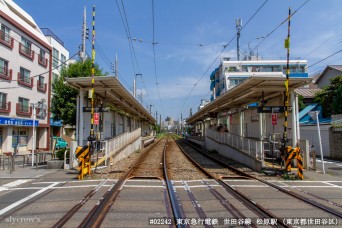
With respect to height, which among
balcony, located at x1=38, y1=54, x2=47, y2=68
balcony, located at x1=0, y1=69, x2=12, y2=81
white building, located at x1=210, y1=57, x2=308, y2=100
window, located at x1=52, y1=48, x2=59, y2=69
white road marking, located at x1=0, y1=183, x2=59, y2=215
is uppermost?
white building, located at x1=210, y1=57, x2=308, y2=100

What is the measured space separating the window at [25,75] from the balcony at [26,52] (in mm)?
1372

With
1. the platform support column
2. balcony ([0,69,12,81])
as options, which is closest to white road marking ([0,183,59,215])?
the platform support column

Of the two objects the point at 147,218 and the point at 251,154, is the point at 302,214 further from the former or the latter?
the point at 251,154

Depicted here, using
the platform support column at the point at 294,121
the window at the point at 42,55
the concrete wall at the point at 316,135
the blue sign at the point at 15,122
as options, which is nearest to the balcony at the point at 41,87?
the window at the point at 42,55

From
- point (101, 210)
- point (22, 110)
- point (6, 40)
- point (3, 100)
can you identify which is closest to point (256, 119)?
point (101, 210)

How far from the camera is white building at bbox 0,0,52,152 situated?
26516mm

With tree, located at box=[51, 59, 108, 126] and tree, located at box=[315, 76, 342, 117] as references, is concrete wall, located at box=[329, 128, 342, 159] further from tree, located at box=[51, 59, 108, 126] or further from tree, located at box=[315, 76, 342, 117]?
tree, located at box=[51, 59, 108, 126]

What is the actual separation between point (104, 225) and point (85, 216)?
771mm

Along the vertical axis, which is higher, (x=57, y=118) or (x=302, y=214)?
(x=57, y=118)

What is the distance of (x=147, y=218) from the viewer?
6383 millimetres

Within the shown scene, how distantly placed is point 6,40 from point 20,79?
3778 millimetres

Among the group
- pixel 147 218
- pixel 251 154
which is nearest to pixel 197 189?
pixel 147 218

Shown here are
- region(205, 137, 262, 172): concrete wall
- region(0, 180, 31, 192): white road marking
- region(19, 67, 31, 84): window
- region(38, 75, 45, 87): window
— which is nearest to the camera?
region(0, 180, 31, 192): white road marking

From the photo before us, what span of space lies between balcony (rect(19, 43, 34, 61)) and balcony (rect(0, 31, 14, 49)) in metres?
1.62
